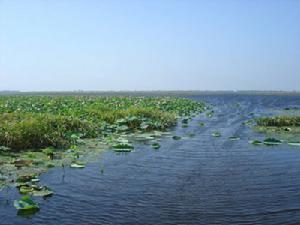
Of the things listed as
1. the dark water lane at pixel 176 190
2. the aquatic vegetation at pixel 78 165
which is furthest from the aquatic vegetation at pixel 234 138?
the aquatic vegetation at pixel 78 165

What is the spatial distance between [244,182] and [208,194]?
1.56 m

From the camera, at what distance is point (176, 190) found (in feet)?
32.1

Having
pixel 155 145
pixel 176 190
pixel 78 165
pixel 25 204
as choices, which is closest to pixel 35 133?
pixel 78 165

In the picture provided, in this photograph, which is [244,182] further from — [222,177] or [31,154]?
[31,154]

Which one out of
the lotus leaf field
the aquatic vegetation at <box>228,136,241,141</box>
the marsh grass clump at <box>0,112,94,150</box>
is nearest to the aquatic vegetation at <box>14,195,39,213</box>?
the lotus leaf field

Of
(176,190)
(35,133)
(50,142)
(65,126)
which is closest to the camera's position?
(176,190)

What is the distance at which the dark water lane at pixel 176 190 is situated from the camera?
7.78 metres

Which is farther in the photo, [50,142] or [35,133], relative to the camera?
[50,142]

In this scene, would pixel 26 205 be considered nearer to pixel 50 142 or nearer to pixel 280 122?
pixel 50 142

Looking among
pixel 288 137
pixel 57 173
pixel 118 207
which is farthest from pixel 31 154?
pixel 288 137

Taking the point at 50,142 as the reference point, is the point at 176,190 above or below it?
below

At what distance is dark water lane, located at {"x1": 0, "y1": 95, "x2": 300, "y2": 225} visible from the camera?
778 centimetres

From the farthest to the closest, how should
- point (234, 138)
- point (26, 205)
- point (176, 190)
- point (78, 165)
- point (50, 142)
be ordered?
point (234, 138) → point (50, 142) → point (78, 165) → point (176, 190) → point (26, 205)

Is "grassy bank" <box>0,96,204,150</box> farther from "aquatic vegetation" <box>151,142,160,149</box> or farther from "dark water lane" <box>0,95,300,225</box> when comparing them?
"aquatic vegetation" <box>151,142,160,149</box>
